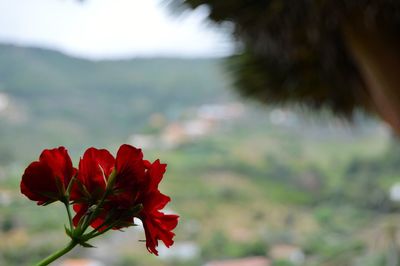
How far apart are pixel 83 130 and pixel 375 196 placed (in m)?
1.27

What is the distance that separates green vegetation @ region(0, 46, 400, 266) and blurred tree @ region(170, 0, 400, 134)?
0.44 m

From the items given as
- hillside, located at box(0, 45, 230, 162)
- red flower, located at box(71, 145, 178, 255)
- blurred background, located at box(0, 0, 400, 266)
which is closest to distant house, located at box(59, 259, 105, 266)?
blurred background, located at box(0, 0, 400, 266)

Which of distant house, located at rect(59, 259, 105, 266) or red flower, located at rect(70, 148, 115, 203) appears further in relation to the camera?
distant house, located at rect(59, 259, 105, 266)

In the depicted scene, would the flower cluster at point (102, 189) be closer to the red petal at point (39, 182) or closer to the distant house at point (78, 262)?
the red petal at point (39, 182)

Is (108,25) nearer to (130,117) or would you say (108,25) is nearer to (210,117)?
(130,117)

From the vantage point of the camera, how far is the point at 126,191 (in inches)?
18.7

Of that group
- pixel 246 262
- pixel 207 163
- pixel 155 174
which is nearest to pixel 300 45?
pixel 246 262

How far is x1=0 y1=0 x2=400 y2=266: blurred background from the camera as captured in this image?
158 centimetres

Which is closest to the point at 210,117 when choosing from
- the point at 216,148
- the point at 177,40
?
the point at 216,148

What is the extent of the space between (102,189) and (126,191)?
21 millimetres

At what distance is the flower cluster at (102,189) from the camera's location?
47 centimetres

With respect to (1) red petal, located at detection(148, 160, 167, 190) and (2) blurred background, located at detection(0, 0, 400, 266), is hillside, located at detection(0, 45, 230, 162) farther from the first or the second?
(1) red petal, located at detection(148, 160, 167, 190)

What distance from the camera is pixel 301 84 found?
187cm

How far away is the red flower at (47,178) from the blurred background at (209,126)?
772 millimetres
